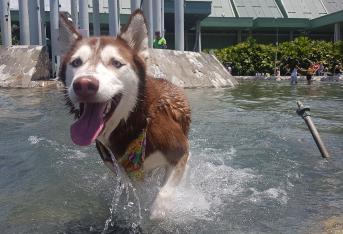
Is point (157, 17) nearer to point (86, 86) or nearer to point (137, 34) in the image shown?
point (137, 34)

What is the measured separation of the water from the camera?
367cm

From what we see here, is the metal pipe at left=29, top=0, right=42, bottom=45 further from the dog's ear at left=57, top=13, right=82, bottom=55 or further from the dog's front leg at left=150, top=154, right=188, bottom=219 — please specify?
the dog's front leg at left=150, top=154, right=188, bottom=219

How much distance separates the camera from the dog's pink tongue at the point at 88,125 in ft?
10.9

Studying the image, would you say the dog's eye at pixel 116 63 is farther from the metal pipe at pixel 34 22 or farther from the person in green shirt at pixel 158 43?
the metal pipe at pixel 34 22

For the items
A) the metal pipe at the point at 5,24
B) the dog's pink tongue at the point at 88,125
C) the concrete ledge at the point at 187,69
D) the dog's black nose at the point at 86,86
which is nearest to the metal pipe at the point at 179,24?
the concrete ledge at the point at 187,69

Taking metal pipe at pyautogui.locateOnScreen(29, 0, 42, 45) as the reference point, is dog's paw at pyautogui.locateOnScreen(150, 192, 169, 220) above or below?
below

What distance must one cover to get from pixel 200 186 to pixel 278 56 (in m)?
30.3

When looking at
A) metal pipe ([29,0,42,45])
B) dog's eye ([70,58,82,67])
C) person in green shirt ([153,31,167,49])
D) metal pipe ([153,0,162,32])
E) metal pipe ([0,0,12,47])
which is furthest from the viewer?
metal pipe ([0,0,12,47])

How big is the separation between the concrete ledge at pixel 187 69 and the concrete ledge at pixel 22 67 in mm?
4584

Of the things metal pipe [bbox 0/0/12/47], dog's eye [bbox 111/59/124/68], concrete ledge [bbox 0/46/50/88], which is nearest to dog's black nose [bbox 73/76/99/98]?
dog's eye [bbox 111/59/124/68]

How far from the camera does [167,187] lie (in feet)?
13.4

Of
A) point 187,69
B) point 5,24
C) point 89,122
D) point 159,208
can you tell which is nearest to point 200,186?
point 159,208

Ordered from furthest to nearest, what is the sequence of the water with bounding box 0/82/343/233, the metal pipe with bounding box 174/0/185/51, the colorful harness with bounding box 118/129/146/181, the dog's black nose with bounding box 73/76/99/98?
the metal pipe with bounding box 174/0/185/51
the colorful harness with bounding box 118/129/146/181
the water with bounding box 0/82/343/233
the dog's black nose with bounding box 73/76/99/98

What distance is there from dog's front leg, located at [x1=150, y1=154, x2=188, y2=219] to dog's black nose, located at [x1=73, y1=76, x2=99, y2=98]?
125 cm
